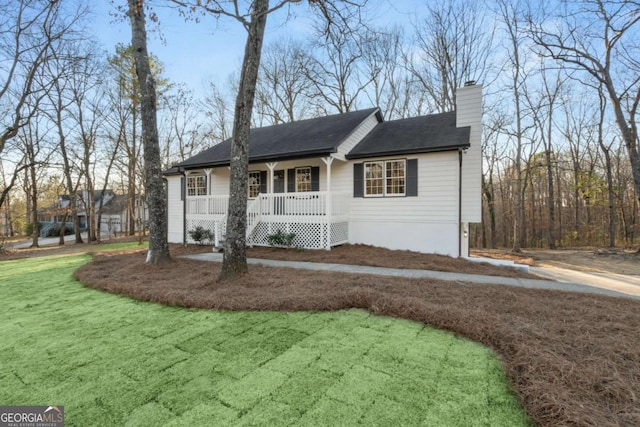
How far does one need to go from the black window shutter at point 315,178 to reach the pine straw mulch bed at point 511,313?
5.03m

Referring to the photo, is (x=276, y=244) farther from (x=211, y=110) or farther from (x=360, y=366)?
(x=211, y=110)

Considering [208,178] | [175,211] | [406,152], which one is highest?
[406,152]

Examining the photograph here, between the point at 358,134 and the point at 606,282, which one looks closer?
the point at 606,282

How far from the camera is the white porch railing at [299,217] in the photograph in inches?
393

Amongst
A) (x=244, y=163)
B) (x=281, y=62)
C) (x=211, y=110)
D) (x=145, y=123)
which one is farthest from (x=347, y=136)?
(x=211, y=110)

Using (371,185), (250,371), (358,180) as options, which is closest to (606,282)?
(371,185)

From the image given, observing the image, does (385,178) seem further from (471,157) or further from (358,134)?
(471,157)

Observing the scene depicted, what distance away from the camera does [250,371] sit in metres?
2.70

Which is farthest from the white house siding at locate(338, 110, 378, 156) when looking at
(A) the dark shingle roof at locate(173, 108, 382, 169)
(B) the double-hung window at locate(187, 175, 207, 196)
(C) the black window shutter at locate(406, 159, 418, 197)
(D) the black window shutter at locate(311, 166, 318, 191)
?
(B) the double-hung window at locate(187, 175, 207, 196)

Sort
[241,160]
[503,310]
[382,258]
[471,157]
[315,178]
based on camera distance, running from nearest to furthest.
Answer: [503,310] → [241,160] → [382,258] → [471,157] → [315,178]

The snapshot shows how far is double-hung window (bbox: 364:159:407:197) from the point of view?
10078mm

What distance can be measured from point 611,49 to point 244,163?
1617 centimetres

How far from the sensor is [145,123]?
24.7 feet

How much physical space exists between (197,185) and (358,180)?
779cm
